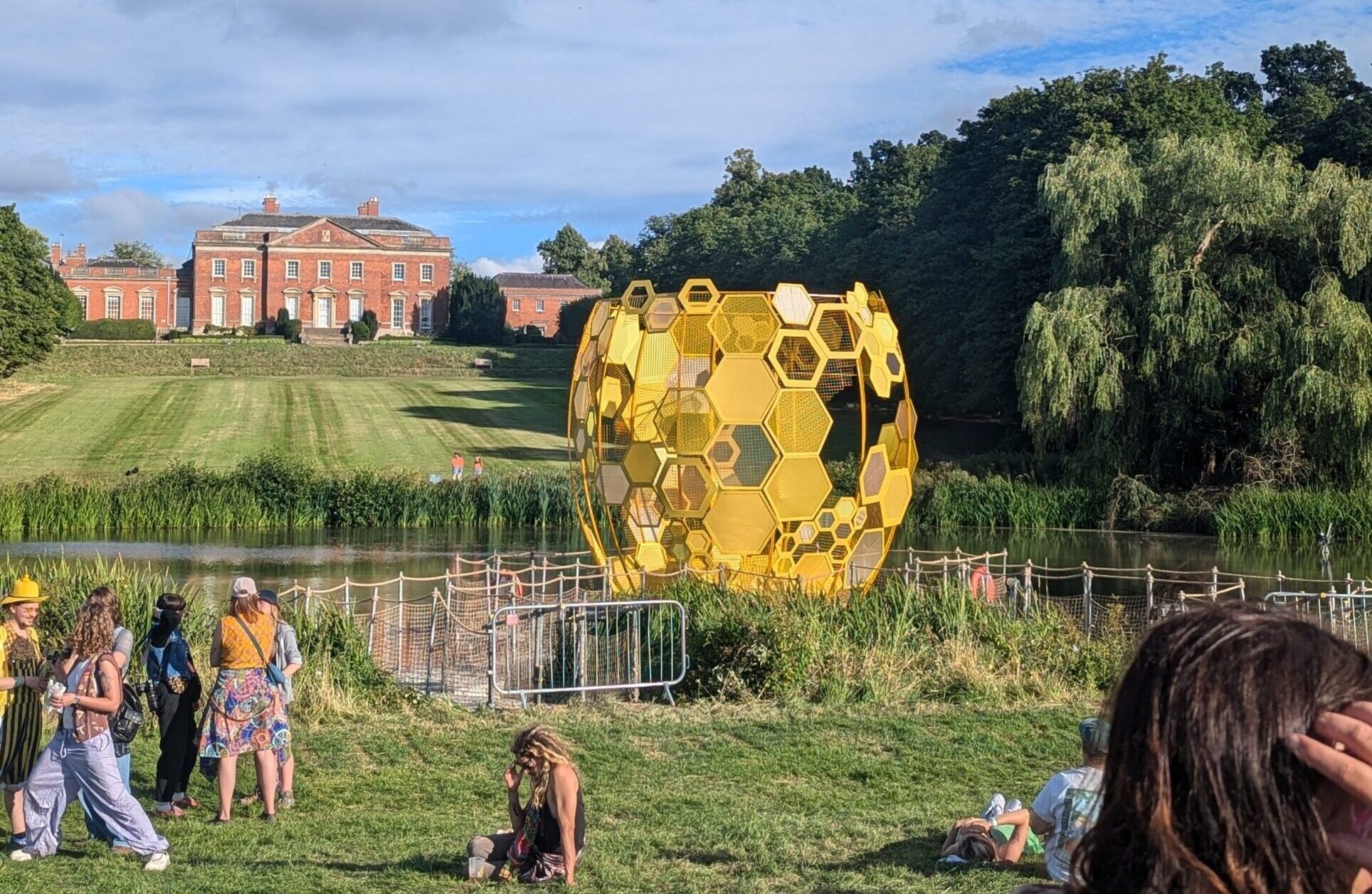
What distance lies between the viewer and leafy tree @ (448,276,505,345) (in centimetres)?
8775

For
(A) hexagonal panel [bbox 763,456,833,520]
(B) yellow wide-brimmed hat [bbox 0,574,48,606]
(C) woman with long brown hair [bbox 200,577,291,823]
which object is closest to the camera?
(B) yellow wide-brimmed hat [bbox 0,574,48,606]

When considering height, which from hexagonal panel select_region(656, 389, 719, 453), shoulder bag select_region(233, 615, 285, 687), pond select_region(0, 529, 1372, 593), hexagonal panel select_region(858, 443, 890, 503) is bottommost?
pond select_region(0, 529, 1372, 593)

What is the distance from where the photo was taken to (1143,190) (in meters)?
34.2

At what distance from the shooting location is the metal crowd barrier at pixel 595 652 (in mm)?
12461

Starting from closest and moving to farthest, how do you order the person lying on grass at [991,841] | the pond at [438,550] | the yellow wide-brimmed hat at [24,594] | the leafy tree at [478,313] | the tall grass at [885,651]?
the person lying on grass at [991,841]
the yellow wide-brimmed hat at [24,594]
the tall grass at [885,651]
the pond at [438,550]
the leafy tree at [478,313]

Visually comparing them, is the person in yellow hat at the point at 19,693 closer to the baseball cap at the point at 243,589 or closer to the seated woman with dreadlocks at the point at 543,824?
the baseball cap at the point at 243,589

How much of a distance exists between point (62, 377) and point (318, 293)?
1149 inches

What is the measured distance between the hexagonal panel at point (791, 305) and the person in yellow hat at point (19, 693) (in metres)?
9.24

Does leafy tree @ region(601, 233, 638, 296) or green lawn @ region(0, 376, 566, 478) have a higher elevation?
leafy tree @ region(601, 233, 638, 296)

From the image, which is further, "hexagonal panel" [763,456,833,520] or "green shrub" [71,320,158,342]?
"green shrub" [71,320,158,342]

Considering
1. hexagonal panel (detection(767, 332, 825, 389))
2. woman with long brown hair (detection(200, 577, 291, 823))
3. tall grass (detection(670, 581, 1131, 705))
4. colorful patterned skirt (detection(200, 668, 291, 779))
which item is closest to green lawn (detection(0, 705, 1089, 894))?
woman with long brown hair (detection(200, 577, 291, 823))

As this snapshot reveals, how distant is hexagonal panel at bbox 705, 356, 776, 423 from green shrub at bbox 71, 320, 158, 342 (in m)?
71.6

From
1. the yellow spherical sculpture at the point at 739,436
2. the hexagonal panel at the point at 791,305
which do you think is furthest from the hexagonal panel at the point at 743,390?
the hexagonal panel at the point at 791,305

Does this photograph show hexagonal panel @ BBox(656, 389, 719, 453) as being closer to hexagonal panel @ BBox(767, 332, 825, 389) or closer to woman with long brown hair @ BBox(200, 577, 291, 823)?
hexagonal panel @ BBox(767, 332, 825, 389)
